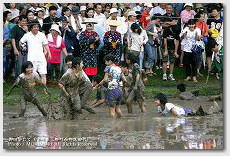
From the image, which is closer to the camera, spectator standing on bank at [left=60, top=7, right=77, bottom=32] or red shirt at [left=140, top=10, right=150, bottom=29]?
spectator standing on bank at [left=60, top=7, right=77, bottom=32]

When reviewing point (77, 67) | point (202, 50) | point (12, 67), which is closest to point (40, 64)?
point (12, 67)

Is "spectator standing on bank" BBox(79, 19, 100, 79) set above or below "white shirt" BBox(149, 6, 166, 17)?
below

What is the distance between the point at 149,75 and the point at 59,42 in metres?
2.78

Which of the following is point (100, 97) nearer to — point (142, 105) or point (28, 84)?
point (142, 105)

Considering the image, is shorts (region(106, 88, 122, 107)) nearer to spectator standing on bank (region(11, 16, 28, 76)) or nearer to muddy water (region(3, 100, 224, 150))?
muddy water (region(3, 100, 224, 150))

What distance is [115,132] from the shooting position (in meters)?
13.5

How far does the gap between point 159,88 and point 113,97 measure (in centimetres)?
375

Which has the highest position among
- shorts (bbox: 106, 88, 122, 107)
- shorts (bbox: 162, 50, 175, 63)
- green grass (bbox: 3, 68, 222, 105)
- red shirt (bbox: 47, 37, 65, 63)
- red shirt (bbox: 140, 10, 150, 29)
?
red shirt (bbox: 140, 10, 150, 29)

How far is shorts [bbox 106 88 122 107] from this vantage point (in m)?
15.2

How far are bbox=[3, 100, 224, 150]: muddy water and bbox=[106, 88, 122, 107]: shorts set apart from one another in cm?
34

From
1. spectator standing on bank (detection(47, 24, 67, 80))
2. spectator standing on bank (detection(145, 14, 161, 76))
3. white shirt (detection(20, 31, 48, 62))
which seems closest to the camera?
white shirt (detection(20, 31, 48, 62))

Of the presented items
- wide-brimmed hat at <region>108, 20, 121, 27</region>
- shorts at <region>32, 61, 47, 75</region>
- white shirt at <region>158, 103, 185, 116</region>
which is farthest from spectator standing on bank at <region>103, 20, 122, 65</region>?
white shirt at <region>158, 103, 185, 116</region>

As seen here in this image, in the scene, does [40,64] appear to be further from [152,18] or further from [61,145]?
[61,145]

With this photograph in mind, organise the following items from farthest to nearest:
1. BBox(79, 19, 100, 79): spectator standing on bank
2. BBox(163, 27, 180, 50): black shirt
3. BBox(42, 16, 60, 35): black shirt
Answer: BBox(163, 27, 180, 50): black shirt
BBox(42, 16, 60, 35): black shirt
BBox(79, 19, 100, 79): spectator standing on bank
